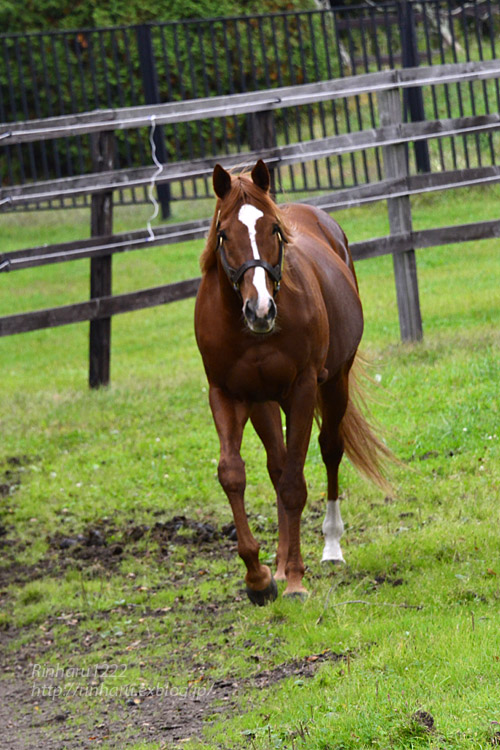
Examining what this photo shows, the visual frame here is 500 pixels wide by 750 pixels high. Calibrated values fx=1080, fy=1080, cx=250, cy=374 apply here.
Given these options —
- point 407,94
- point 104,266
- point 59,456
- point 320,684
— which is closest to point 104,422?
point 59,456

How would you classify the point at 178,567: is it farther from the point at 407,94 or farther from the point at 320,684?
the point at 407,94

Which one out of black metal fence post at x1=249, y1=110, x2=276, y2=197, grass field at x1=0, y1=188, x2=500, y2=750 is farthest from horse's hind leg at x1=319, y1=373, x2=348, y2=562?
black metal fence post at x1=249, y1=110, x2=276, y2=197

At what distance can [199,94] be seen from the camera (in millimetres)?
16625

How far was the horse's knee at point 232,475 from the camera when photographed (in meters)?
4.92

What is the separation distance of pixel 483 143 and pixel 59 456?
31.4 feet

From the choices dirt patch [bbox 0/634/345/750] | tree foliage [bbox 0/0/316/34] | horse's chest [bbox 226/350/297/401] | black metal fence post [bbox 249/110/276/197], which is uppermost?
tree foliage [bbox 0/0/316/34]

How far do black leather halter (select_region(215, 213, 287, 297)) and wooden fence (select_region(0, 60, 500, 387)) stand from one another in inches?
171

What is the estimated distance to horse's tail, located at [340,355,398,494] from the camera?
611cm

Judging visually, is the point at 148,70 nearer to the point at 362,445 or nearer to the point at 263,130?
the point at 263,130

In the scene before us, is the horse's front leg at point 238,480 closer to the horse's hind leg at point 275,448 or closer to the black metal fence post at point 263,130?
the horse's hind leg at point 275,448

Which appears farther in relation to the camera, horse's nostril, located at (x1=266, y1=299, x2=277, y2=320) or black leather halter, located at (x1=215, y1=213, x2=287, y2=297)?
black leather halter, located at (x1=215, y1=213, x2=287, y2=297)

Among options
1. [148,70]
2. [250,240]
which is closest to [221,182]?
[250,240]

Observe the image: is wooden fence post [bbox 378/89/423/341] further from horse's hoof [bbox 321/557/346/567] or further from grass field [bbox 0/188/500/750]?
horse's hoof [bbox 321/557/346/567]

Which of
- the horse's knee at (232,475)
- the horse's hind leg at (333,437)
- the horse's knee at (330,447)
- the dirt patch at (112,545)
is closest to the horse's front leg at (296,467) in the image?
the horse's knee at (232,475)
